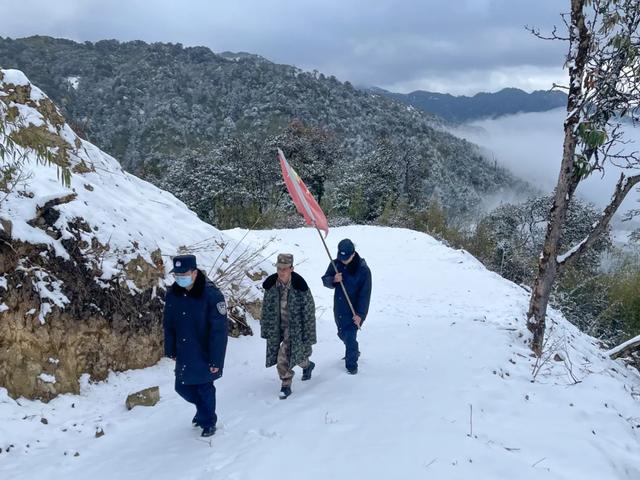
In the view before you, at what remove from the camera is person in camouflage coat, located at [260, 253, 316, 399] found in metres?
5.28

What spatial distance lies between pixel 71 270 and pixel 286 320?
2.78 meters

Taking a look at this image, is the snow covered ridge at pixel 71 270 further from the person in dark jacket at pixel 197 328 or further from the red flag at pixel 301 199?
the red flag at pixel 301 199

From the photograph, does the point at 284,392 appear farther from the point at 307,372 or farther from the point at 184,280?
the point at 184,280

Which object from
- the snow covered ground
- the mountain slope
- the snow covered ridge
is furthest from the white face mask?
the mountain slope

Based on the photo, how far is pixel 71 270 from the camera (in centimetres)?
585

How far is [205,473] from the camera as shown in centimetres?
383

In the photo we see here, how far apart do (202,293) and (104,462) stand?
172 centimetres

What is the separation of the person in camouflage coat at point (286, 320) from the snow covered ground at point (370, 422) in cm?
44

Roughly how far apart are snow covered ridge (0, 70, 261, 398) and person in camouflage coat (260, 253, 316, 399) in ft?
6.62

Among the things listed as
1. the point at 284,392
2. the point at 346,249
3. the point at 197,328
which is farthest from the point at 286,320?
the point at 197,328

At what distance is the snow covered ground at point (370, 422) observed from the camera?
154 inches

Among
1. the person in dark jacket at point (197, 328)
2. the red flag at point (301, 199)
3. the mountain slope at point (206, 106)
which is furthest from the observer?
the mountain slope at point (206, 106)

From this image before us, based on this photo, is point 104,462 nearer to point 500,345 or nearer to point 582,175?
point 500,345

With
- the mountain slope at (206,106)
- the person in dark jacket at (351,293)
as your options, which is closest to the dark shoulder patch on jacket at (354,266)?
the person in dark jacket at (351,293)
